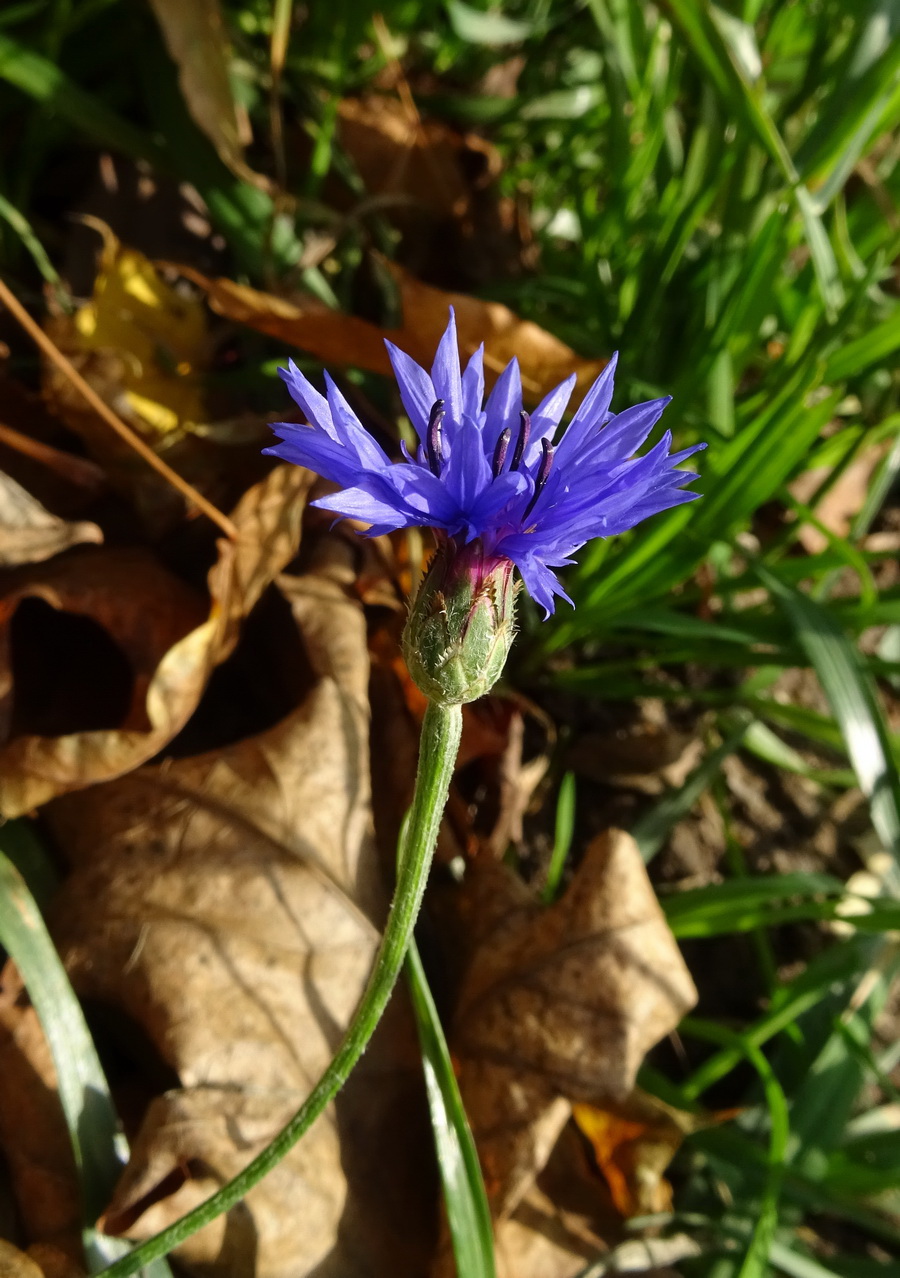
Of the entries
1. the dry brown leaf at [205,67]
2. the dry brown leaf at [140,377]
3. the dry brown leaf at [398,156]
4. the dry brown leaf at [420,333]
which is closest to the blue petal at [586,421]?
the dry brown leaf at [420,333]

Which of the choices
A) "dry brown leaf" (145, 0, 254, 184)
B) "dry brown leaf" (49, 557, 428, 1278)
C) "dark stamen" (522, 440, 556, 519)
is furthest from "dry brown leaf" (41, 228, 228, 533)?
→ "dark stamen" (522, 440, 556, 519)

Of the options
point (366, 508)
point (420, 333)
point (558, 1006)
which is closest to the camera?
point (366, 508)

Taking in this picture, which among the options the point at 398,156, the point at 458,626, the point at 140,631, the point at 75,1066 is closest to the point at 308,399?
the point at 458,626

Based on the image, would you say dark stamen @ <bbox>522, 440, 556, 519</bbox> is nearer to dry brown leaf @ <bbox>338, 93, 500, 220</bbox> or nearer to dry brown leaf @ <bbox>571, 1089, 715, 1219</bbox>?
dry brown leaf @ <bbox>571, 1089, 715, 1219</bbox>

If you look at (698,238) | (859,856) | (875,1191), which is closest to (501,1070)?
(875,1191)

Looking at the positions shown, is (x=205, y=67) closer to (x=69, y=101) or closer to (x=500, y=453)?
(x=69, y=101)

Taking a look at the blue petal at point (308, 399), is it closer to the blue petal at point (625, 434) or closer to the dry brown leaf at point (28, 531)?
the blue petal at point (625, 434)
